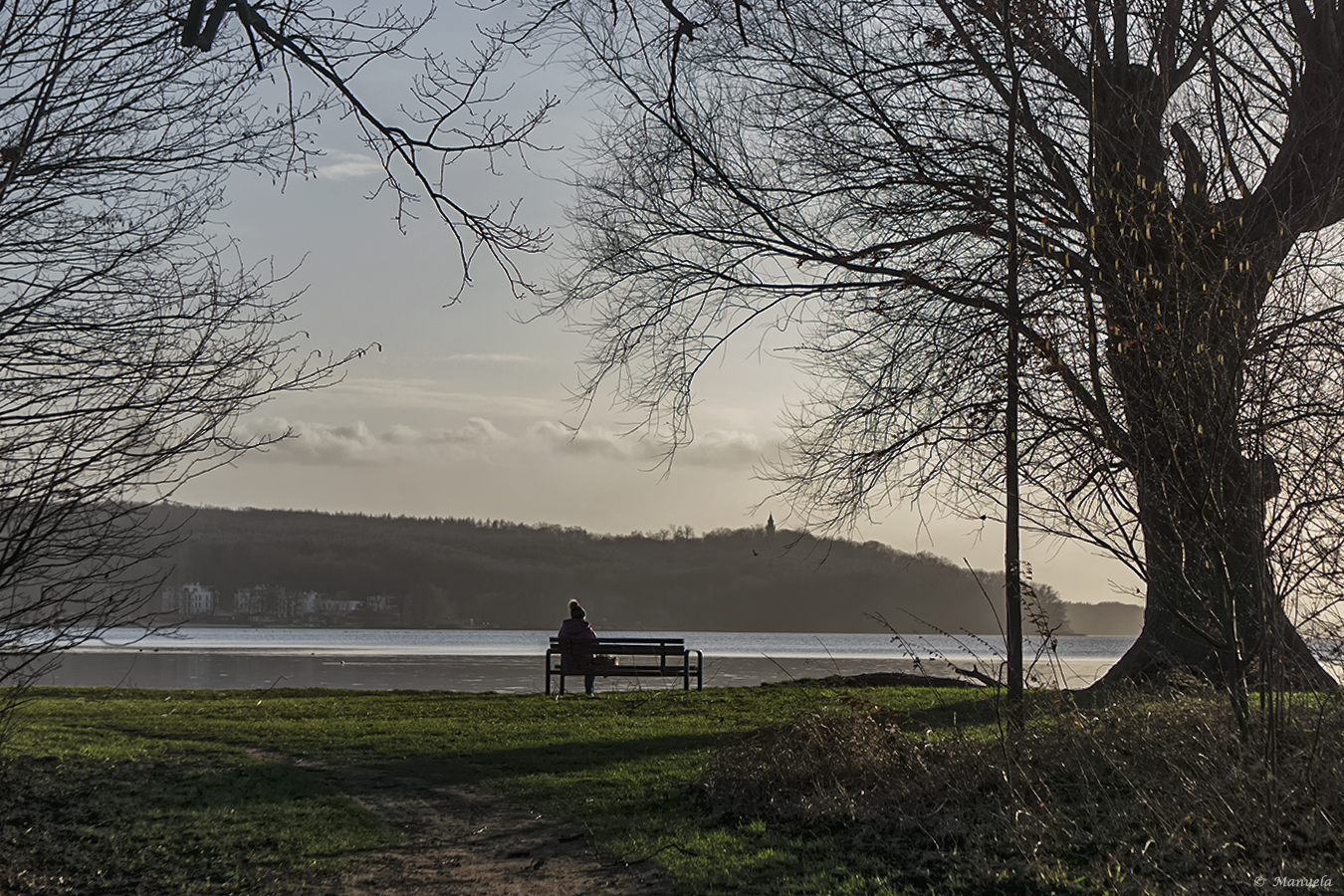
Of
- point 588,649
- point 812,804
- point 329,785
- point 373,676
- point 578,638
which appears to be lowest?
point 373,676

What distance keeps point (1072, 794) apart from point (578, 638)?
1130cm

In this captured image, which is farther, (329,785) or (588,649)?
(588,649)

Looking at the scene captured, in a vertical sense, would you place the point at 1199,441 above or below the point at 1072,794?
above

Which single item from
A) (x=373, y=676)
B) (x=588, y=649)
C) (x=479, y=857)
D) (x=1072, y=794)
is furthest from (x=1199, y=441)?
(x=373, y=676)

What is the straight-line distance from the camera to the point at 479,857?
6.09 m

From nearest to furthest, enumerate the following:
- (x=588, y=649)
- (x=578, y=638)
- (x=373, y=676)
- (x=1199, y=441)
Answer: (x=1199, y=441) < (x=588, y=649) < (x=578, y=638) < (x=373, y=676)

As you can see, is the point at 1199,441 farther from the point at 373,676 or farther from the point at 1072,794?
the point at 373,676

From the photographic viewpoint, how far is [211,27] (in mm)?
6031

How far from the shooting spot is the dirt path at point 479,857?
5.43 metres

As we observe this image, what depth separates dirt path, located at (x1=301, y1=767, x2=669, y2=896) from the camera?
17.8 feet

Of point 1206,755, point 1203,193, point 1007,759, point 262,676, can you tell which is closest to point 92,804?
point 1007,759

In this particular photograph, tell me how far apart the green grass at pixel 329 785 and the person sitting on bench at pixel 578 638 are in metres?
2.11

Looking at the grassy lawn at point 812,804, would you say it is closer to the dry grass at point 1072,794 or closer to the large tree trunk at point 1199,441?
the dry grass at point 1072,794

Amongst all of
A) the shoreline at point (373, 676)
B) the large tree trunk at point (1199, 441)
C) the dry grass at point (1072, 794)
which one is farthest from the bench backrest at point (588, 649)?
the large tree trunk at point (1199, 441)
